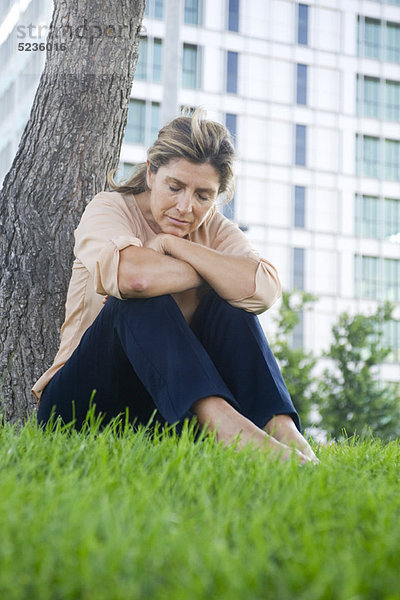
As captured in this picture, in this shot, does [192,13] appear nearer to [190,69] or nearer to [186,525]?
[190,69]

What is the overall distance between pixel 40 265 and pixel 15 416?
2.36ft

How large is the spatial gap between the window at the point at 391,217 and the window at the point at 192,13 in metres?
11.9

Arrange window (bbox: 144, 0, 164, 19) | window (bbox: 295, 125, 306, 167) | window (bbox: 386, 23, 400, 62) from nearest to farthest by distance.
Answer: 1. window (bbox: 144, 0, 164, 19)
2. window (bbox: 295, 125, 306, 167)
3. window (bbox: 386, 23, 400, 62)

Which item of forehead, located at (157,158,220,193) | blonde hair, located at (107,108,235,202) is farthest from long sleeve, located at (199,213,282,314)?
forehead, located at (157,158,220,193)

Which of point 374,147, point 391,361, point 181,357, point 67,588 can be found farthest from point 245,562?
point 374,147

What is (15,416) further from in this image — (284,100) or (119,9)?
(284,100)

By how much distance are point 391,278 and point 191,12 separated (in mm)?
14926

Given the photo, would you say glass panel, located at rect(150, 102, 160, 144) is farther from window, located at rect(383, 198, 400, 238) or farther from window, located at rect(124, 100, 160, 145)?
window, located at rect(383, 198, 400, 238)

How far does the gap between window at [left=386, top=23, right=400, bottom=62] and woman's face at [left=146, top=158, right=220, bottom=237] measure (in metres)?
38.3

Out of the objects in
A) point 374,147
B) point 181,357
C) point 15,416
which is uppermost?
point 374,147

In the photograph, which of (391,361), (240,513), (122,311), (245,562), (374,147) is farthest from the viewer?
(374,147)

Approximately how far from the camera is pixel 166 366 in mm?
2600

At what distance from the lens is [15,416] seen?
147 inches

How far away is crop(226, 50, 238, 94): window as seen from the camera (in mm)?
35344
